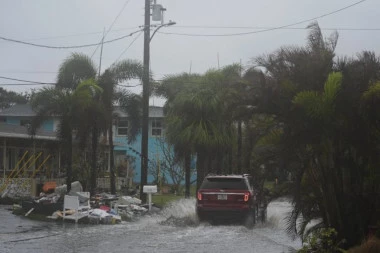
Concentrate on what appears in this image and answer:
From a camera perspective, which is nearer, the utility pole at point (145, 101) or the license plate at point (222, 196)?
the license plate at point (222, 196)

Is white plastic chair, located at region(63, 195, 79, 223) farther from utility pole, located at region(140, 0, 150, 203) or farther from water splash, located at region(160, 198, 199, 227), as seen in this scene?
utility pole, located at region(140, 0, 150, 203)

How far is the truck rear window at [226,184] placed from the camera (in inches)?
797

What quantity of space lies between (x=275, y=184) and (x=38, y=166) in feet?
78.3

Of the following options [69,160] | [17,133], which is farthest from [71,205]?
[17,133]

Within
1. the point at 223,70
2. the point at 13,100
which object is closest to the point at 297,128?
the point at 223,70

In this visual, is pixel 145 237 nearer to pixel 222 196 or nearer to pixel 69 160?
pixel 222 196

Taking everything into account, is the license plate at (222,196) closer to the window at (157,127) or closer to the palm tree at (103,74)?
the palm tree at (103,74)

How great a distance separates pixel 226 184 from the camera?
2031 centimetres

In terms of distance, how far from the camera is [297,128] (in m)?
11.2

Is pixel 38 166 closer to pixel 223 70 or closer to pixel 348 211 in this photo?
pixel 223 70

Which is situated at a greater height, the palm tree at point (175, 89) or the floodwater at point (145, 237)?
the palm tree at point (175, 89)

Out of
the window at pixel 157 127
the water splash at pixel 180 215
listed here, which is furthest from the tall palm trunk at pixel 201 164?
the window at pixel 157 127

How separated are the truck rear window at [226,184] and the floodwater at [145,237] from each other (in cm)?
125

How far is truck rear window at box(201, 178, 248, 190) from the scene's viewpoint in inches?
797
